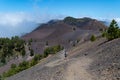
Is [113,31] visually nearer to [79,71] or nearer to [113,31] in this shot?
[113,31]

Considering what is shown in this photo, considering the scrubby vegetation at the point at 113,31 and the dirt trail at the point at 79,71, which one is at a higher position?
the scrubby vegetation at the point at 113,31

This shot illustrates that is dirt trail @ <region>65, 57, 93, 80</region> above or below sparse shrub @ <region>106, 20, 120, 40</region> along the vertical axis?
below

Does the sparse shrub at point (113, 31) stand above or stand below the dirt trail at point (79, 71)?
above

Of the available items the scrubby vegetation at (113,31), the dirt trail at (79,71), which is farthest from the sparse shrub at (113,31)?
the dirt trail at (79,71)

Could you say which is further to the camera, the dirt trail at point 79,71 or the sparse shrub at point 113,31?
the sparse shrub at point 113,31

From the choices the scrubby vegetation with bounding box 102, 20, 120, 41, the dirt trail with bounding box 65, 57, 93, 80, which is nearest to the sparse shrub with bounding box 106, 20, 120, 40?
the scrubby vegetation with bounding box 102, 20, 120, 41

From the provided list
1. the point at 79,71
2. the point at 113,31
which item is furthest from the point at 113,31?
the point at 79,71

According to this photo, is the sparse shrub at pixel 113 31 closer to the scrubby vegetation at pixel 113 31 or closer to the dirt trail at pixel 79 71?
the scrubby vegetation at pixel 113 31

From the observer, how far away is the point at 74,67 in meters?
54.7

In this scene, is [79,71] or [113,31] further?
[113,31]

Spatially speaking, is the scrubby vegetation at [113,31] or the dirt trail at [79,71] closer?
the dirt trail at [79,71]

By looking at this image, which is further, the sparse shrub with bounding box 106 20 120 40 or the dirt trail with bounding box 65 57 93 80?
the sparse shrub with bounding box 106 20 120 40

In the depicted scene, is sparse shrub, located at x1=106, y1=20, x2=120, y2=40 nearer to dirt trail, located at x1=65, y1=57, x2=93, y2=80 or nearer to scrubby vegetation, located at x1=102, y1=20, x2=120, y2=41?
scrubby vegetation, located at x1=102, y1=20, x2=120, y2=41

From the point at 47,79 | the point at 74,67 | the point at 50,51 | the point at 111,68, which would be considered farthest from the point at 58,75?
the point at 50,51
